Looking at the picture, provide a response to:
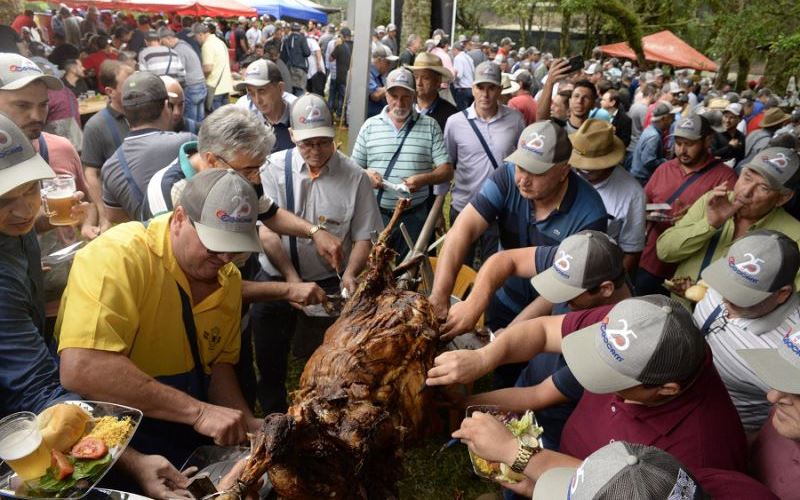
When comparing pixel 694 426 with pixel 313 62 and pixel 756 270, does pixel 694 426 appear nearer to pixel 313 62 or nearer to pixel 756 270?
pixel 756 270

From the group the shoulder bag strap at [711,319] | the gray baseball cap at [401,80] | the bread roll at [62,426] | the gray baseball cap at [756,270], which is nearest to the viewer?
the bread roll at [62,426]

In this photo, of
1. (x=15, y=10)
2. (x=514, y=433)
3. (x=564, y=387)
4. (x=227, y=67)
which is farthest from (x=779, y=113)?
(x=15, y=10)

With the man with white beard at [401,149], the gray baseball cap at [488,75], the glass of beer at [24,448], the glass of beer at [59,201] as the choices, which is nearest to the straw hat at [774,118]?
the gray baseball cap at [488,75]

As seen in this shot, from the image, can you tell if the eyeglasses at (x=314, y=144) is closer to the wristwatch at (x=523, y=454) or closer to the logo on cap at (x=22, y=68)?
the logo on cap at (x=22, y=68)

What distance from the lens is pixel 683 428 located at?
2.06 meters

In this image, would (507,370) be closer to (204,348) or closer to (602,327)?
(602,327)

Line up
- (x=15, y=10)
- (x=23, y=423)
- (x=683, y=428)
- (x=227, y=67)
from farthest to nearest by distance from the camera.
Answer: (x=227, y=67), (x=15, y=10), (x=683, y=428), (x=23, y=423)

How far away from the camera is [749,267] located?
279cm

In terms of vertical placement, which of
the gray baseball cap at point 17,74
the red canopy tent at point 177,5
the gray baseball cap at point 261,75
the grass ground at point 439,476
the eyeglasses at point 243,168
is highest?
the red canopy tent at point 177,5

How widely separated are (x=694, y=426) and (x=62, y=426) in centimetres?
225

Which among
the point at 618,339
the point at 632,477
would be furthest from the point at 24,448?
the point at 618,339

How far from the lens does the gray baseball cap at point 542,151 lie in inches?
136

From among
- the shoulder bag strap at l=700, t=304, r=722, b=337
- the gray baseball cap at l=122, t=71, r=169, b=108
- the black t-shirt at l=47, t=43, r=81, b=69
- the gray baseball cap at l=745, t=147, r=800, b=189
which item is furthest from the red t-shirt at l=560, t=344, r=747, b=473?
the black t-shirt at l=47, t=43, r=81, b=69

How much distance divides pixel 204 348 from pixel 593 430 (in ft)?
6.13
